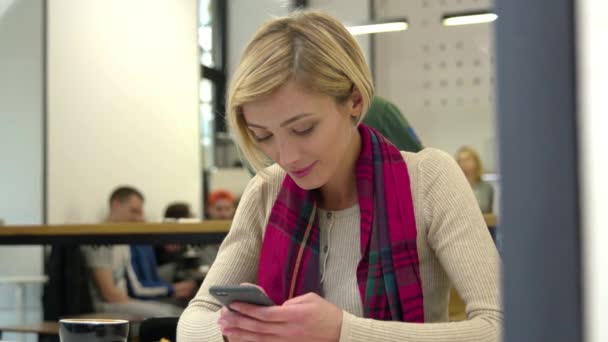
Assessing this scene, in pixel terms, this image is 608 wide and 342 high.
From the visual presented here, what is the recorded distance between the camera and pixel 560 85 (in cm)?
25

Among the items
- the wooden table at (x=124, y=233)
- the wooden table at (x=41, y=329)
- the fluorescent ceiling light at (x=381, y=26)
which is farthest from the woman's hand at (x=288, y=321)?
the fluorescent ceiling light at (x=381, y=26)

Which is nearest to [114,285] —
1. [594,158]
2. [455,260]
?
[455,260]

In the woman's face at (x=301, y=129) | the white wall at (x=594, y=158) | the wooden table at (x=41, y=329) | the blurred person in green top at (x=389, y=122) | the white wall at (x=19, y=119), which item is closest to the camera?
the white wall at (x=594, y=158)

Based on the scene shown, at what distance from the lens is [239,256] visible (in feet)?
4.50

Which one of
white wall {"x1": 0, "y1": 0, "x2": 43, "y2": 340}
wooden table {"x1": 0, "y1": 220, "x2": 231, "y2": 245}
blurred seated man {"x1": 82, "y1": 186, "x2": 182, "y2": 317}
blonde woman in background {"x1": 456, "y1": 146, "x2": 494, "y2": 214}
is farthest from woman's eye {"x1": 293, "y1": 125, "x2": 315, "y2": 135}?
blonde woman in background {"x1": 456, "y1": 146, "x2": 494, "y2": 214}

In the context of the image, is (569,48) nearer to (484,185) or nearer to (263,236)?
(263,236)

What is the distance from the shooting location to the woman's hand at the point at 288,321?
3.42 feet

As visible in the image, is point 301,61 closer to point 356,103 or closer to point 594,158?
point 356,103

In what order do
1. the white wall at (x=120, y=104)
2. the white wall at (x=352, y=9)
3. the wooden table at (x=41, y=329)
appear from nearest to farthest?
the wooden table at (x=41, y=329)
the white wall at (x=120, y=104)
the white wall at (x=352, y=9)

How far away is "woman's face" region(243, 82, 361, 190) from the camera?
3.97 feet

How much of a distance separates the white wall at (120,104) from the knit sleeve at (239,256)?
533 centimetres

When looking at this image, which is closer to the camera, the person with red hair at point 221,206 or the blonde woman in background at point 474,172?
the person with red hair at point 221,206

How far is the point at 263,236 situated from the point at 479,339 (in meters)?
0.40

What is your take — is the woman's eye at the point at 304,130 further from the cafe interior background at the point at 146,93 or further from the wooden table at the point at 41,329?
the cafe interior background at the point at 146,93
